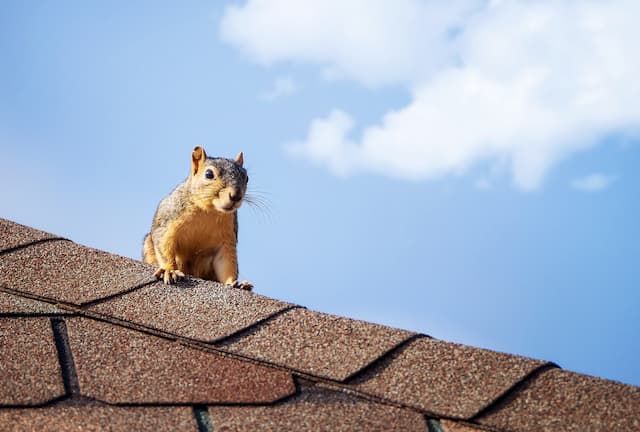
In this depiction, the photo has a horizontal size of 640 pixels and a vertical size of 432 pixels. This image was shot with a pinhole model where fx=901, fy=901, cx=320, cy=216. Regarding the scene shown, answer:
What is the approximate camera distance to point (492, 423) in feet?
10.0

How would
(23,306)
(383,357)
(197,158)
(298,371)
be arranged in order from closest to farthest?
(298,371) → (383,357) → (23,306) → (197,158)

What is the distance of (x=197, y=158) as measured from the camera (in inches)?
203

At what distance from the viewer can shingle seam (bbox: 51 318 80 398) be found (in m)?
3.12

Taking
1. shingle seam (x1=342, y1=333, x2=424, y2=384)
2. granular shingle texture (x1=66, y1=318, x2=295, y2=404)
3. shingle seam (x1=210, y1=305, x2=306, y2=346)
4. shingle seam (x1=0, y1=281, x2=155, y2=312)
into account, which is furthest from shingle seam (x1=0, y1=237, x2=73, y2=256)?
shingle seam (x1=342, y1=333, x2=424, y2=384)

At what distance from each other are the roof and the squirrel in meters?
0.83

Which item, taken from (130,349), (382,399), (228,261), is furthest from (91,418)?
(228,261)

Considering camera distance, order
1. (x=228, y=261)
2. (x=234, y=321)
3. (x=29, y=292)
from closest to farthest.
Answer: (x=234, y=321) → (x=29, y=292) → (x=228, y=261)

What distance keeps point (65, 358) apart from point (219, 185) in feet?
5.69

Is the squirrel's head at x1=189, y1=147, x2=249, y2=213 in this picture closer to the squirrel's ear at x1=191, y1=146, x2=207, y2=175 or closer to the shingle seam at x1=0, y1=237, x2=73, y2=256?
the squirrel's ear at x1=191, y1=146, x2=207, y2=175

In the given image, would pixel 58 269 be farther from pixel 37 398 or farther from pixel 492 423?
pixel 492 423

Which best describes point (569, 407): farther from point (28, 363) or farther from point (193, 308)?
point (28, 363)

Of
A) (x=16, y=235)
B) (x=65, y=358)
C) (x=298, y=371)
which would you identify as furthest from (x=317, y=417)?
(x=16, y=235)

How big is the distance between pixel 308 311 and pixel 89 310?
0.94 meters

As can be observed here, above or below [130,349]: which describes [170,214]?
above
